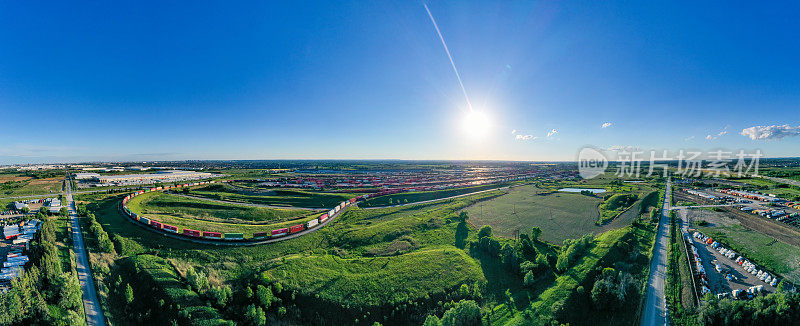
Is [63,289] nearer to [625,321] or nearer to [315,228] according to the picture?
[315,228]

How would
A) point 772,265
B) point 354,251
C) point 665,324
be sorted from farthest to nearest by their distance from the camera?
point 354,251, point 772,265, point 665,324

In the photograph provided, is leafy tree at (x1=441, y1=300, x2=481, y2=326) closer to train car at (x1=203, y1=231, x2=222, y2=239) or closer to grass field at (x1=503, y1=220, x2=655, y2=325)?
grass field at (x1=503, y1=220, x2=655, y2=325)

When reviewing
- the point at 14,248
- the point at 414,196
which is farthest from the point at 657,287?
the point at 14,248

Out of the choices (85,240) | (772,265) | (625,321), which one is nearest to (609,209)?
(772,265)

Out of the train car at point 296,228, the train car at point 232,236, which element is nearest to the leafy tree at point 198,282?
the train car at point 232,236

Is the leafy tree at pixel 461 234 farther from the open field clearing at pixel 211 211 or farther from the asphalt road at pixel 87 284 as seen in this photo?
the asphalt road at pixel 87 284

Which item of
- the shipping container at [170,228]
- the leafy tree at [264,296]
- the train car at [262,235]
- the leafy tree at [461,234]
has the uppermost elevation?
the shipping container at [170,228]

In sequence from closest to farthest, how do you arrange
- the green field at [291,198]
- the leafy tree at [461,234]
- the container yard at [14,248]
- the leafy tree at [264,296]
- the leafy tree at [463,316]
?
the leafy tree at [463,316] → the leafy tree at [264,296] → the container yard at [14,248] → the leafy tree at [461,234] → the green field at [291,198]

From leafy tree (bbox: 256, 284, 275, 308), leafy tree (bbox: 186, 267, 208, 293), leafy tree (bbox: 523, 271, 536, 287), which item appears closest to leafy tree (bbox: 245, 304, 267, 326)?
leafy tree (bbox: 256, 284, 275, 308)

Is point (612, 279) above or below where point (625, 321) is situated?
above
